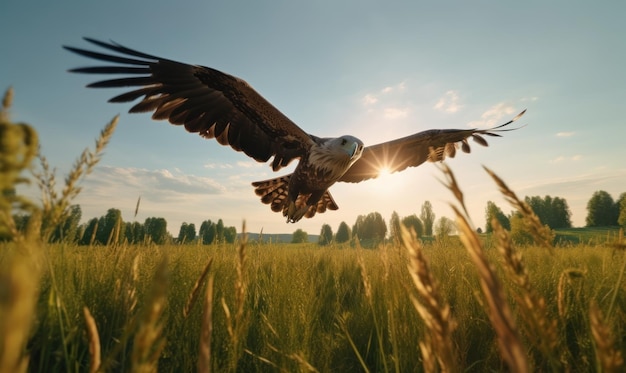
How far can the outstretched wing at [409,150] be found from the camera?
272 inches

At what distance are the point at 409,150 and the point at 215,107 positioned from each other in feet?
14.4

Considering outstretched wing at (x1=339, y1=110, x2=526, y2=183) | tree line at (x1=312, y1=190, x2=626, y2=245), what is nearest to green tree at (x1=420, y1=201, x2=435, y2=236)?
tree line at (x1=312, y1=190, x2=626, y2=245)

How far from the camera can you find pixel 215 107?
534 cm

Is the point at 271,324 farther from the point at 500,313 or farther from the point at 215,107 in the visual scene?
the point at 215,107

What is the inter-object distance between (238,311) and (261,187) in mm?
7073

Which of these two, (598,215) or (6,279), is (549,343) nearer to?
(6,279)

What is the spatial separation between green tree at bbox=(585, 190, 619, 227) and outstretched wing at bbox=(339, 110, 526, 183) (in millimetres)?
75107

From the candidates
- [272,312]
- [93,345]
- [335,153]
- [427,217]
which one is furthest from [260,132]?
[427,217]

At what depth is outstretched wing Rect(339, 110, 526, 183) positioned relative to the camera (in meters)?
6.91

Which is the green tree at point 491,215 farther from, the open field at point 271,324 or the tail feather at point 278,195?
the tail feather at point 278,195

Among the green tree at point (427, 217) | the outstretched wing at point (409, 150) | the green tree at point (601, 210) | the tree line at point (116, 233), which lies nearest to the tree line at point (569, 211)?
the green tree at point (601, 210)

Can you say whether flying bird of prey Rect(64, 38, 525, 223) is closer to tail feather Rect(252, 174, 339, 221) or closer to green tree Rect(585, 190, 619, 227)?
tail feather Rect(252, 174, 339, 221)

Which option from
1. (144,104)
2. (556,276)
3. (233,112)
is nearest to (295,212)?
(233,112)

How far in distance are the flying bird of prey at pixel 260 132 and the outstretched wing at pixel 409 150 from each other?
0.02 metres
